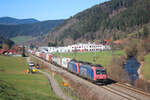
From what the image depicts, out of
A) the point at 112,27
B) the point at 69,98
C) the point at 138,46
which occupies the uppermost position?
the point at 112,27

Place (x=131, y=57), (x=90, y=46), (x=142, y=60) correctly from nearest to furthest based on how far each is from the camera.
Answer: (x=142, y=60) → (x=131, y=57) → (x=90, y=46)

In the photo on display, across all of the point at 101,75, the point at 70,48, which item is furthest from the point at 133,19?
the point at 101,75

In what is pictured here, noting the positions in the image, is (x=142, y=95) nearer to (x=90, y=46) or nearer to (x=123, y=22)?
(x=90, y=46)

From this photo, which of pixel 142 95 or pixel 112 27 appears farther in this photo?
pixel 112 27

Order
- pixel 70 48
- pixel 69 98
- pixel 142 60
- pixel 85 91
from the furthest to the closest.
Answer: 1. pixel 70 48
2. pixel 142 60
3. pixel 85 91
4. pixel 69 98

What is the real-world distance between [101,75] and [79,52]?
99834 mm

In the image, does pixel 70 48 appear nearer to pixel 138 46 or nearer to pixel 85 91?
pixel 138 46

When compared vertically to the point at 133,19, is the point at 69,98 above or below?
below

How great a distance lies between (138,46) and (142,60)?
865 centimetres

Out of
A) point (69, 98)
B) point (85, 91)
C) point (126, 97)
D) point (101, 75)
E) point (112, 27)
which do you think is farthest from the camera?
point (112, 27)

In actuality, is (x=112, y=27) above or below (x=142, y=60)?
above

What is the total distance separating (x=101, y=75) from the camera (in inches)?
1534

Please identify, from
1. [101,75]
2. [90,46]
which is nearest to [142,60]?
[90,46]

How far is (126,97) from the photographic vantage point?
95.2 ft
